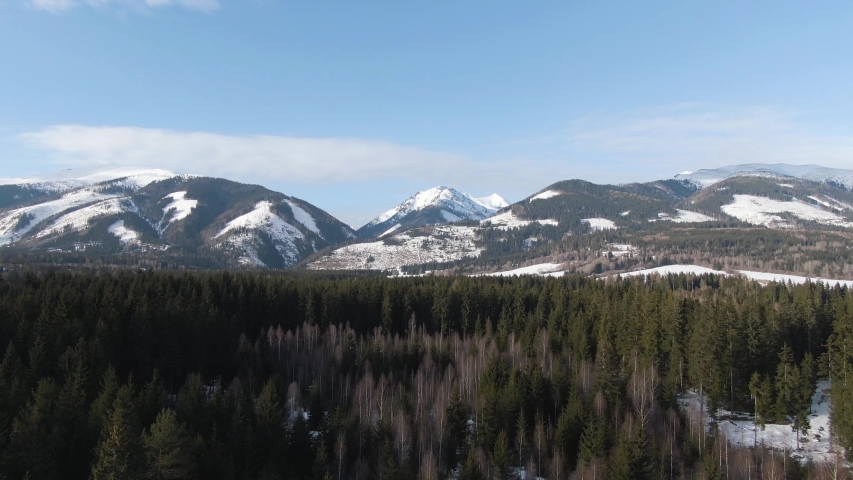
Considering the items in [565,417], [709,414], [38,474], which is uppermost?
[38,474]

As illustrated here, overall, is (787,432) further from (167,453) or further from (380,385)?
(167,453)

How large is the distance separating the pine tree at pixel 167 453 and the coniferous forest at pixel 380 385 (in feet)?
0.63

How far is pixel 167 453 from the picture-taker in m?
45.7

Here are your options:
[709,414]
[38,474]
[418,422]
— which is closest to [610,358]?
[709,414]

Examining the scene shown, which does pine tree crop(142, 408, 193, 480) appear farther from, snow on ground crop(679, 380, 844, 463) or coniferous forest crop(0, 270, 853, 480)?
snow on ground crop(679, 380, 844, 463)

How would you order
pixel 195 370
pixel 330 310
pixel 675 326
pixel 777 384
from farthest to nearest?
1. pixel 330 310
2. pixel 675 326
3. pixel 195 370
4. pixel 777 384

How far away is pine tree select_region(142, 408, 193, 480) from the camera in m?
44.4

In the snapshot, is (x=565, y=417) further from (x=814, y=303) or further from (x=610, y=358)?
(x=814, y=303)

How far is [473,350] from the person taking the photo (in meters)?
93.4

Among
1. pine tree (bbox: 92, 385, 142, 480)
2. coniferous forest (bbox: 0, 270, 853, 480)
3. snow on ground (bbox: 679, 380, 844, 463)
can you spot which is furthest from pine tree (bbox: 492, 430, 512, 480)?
pine tree (bbox: 92, 385, 142, 480)

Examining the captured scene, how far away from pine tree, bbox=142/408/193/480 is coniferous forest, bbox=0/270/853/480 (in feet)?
0.63

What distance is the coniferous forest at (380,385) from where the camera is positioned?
51.8 m

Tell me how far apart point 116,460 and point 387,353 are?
54373 millimetres

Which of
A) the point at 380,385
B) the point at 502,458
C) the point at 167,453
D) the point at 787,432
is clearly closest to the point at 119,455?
the point at 167,453
